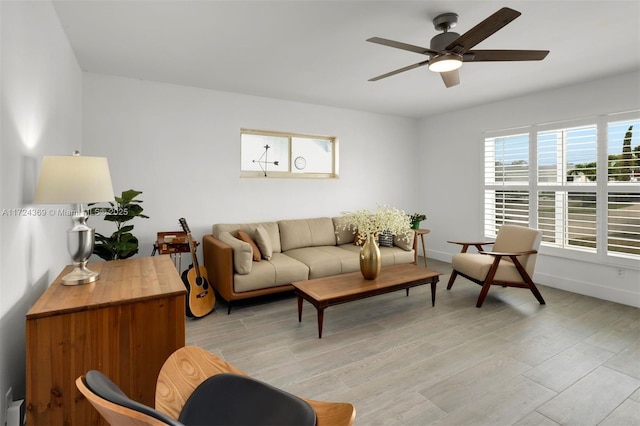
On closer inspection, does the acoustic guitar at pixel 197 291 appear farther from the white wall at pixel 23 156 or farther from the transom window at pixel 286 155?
the transom window at pixel 286 155

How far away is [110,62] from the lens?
130 inches

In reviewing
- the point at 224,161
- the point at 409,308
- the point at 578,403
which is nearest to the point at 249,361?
the point at 409,308

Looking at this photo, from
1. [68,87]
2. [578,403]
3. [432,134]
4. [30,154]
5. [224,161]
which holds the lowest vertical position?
[578,403]

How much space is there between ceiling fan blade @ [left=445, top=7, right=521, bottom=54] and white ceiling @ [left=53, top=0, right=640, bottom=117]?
0.29m

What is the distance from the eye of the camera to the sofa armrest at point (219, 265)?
11.0ft

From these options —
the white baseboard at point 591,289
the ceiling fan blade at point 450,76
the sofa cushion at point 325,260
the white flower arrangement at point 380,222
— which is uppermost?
the ceiling fan blade at point 450,76

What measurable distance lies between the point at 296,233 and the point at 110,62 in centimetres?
286

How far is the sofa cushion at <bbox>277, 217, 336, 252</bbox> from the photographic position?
4516 mm

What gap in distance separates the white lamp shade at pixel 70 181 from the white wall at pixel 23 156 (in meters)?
0.11

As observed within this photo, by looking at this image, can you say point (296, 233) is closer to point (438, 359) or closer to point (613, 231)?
point (438, 359)

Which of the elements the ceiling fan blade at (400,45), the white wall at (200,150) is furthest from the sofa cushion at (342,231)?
the ceiling fan blade at (400,45)

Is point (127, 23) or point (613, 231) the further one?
point (613, 231)

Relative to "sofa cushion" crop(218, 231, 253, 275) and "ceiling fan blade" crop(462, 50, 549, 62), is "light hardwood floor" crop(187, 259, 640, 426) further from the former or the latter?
"ceiling fan blade" crop(462, 50, 549, 62)

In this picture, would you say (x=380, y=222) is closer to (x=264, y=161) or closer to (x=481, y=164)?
(x=264, y=161)
